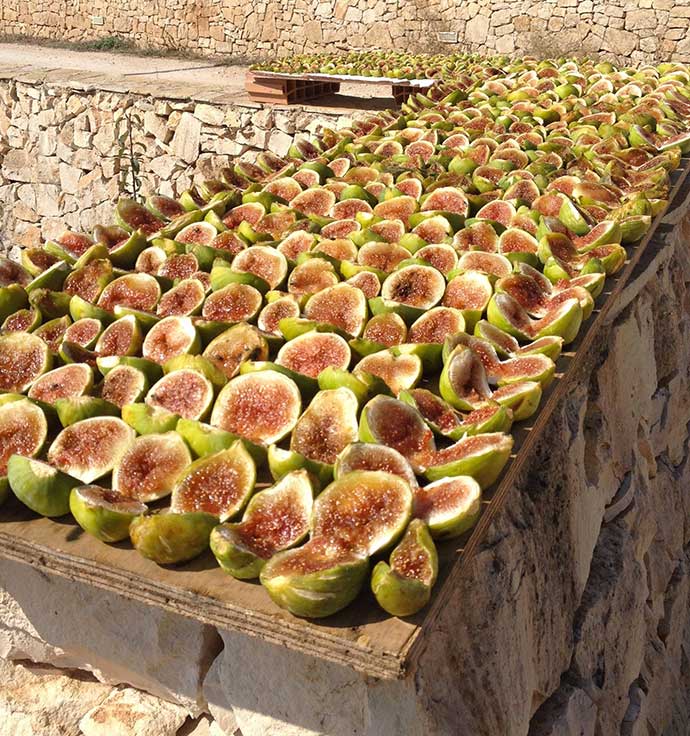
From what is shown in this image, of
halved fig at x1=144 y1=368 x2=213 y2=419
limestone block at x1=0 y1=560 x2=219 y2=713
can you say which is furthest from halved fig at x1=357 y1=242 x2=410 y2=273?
limestone block at x1=0 y1=560 x2=219 y2=713

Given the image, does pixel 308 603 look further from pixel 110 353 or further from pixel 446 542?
pixel 110 353

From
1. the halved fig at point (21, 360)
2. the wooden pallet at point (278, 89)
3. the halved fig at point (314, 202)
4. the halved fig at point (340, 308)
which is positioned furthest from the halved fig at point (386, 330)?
the wooden pallet at point (278, 89)

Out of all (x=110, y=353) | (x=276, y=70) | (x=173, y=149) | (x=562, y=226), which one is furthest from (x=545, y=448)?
(x=173, y=149)

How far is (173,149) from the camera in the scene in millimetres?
8023

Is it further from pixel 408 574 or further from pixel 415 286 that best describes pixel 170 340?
pixel 408 574

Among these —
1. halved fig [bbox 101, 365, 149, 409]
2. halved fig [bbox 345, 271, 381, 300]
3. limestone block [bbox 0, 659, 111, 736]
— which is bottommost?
limestone block [bbox 0, 659, 111, 736]

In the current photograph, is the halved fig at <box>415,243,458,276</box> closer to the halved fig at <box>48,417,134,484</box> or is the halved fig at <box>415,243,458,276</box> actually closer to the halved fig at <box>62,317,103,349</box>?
the halved fig at <box>62,317,103,349</box>

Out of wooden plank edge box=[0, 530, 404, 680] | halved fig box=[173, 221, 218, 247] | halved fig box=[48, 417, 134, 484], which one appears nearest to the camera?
wooden plank edge box=[0, 530, 404, 680]

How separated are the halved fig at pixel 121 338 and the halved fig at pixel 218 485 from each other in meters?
0.63

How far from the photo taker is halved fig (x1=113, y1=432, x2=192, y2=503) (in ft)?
5.41

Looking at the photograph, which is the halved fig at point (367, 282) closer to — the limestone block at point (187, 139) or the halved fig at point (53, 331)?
the halved fig at point (53, 331)

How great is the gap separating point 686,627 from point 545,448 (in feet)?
6.01

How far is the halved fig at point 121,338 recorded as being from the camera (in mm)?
2164

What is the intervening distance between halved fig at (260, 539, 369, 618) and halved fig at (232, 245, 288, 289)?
120 centimetres
